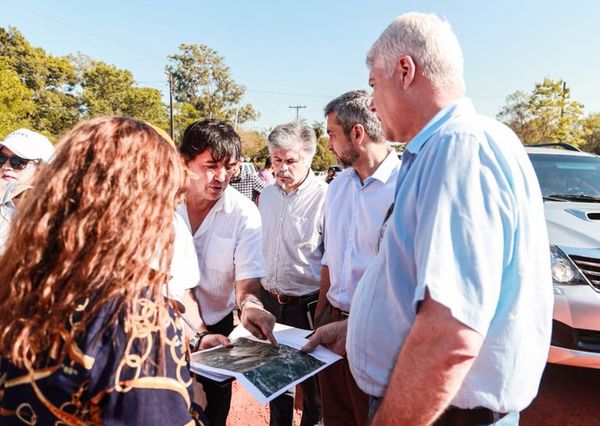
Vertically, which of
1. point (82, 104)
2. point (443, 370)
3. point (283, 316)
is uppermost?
point (82, 104)

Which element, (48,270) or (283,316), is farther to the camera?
(283,316)

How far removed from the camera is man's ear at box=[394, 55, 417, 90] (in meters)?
1.21

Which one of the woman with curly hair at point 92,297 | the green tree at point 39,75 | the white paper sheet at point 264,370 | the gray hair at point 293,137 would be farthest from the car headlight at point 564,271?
the green tree at point 39,75

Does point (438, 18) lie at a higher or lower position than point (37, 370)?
higher

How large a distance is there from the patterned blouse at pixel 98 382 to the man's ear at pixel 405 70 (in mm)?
940

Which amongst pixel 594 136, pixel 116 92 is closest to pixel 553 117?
pixel 594 136

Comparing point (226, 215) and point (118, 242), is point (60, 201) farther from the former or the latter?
point (226, 215)

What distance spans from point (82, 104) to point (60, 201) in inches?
1651

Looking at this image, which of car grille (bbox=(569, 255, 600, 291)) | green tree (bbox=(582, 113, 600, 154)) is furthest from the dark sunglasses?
green tree (bbox=(582, 113, 600, 154))

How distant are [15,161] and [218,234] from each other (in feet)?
5.18

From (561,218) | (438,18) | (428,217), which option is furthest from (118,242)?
(561,218)

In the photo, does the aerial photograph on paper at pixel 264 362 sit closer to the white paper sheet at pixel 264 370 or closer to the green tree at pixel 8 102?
the white paper sheet at pixel 264 370

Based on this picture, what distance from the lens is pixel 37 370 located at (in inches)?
35.9

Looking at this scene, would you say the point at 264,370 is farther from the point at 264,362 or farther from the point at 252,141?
the point at 252,141
